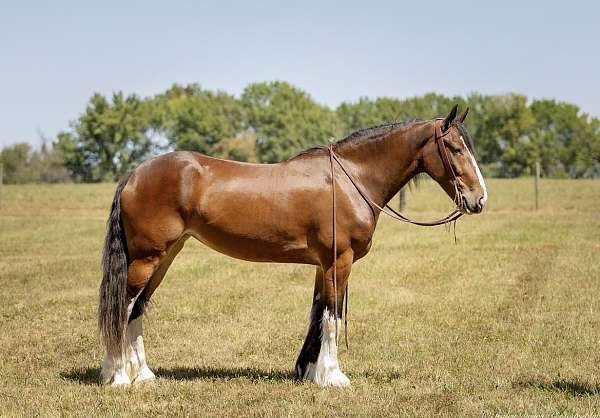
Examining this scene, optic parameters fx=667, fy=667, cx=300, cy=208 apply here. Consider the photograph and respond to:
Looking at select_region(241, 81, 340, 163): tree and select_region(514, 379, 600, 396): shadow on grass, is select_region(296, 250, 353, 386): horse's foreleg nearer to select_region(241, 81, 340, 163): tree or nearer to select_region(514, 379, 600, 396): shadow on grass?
select_region(514, 379, 600, 396): shadow on grass

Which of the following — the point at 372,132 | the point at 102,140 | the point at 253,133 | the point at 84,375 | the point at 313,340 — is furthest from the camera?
the point at 253,133

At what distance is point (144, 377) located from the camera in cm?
629


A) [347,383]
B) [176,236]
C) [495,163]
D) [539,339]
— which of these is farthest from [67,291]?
[495,163]

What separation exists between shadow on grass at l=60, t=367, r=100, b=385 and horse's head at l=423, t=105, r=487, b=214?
386 cm

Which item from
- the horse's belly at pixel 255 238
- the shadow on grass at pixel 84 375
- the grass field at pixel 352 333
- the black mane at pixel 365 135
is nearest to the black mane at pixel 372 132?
the black mane at pixel 365 135

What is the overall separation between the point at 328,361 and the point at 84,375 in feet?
8.21

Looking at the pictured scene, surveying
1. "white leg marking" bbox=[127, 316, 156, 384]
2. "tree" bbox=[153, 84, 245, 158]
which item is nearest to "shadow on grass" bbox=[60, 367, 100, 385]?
"white leg marking" bbox=[127, 316, 156, 384]

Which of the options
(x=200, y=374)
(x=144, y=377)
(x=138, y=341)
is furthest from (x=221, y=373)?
(x=138, y=341)

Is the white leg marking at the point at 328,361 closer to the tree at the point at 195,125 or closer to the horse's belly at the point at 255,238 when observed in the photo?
the horse's belly at the point at 255,238

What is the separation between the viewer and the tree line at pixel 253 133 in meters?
66.5

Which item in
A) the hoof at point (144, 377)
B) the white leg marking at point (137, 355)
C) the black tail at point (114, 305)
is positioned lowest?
the hoof at point (144, 377)

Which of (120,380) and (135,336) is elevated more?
(135,336)

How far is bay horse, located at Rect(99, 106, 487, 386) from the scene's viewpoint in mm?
6180

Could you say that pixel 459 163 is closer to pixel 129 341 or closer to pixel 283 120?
pixel 129 341
